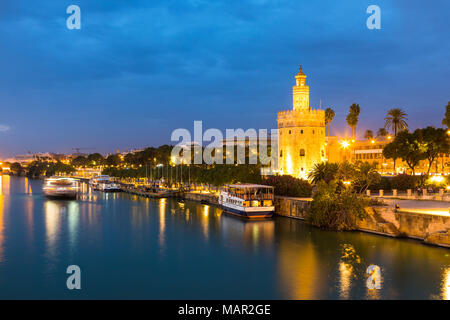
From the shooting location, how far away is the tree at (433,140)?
5106cm

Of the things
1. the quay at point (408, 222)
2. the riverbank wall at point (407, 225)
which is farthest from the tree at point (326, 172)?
the riverbank wall at point (407, 225)

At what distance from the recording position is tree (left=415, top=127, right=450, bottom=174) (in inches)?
2010

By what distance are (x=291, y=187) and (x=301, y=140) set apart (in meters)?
18.9

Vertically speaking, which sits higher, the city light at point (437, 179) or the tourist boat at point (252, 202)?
the city light at point (437, 179)

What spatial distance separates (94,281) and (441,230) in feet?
67.0

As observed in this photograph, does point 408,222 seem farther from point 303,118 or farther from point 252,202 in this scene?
point 303,118

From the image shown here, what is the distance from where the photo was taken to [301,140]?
64.4 meters

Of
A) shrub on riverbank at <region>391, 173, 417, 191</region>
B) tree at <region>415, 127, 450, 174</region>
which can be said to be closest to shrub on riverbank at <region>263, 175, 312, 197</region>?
shrub on riverbank at <region>391, 173, 417, 191</region>

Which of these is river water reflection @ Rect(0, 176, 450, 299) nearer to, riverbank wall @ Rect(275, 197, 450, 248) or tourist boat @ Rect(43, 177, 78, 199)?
riverbank wall @ Rect(275, 197, 450, 248)

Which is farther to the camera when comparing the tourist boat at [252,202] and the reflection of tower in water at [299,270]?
the tourist boat at [252,202]

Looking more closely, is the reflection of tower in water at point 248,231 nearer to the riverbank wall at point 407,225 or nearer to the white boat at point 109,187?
the riverbank wall at point 407,225

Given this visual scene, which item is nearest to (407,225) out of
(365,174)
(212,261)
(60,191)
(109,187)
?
(365,174)

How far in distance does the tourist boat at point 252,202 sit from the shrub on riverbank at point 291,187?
114 inches

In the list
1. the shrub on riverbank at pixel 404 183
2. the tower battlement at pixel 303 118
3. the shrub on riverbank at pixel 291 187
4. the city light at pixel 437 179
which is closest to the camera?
the city light at pixel 437 179
